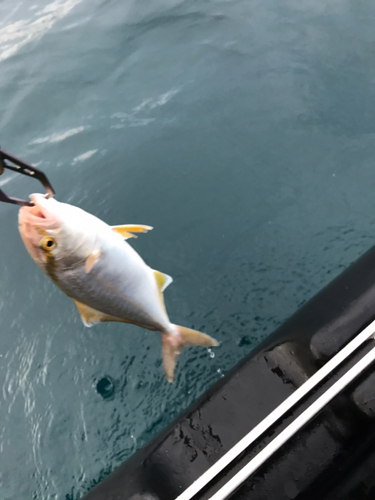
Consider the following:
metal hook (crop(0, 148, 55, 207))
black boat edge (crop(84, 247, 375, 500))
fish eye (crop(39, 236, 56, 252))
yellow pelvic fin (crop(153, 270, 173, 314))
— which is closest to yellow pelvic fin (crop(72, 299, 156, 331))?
yellow pelvic fin (crop(153, 270, 173, 314))

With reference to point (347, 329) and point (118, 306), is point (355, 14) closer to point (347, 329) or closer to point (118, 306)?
point (347, 329)

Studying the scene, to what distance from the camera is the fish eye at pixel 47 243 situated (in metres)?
1.77

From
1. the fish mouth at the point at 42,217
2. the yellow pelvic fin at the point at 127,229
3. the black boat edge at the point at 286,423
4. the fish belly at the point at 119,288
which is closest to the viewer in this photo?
the fish mouth at the point at 42,217

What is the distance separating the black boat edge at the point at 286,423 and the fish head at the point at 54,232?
1284 mm

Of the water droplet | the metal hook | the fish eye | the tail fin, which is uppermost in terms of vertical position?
the metal hook

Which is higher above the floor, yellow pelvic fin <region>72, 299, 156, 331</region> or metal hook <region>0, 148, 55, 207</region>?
metal hook <region>0, 148, 55, 207</region>

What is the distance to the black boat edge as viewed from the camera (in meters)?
2.12

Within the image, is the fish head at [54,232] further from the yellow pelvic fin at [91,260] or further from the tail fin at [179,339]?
the tail fin at [179,339]

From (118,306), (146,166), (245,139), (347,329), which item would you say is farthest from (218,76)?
(118,306)

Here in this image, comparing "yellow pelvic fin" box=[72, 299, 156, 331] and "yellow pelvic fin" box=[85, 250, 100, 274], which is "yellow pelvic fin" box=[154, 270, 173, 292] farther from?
"yellow pelvic fin" box=[85, 250, 100, 274]

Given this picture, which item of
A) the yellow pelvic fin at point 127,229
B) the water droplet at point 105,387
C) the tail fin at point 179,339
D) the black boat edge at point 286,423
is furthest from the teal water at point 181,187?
the yellow pelvic fin at point 127,229

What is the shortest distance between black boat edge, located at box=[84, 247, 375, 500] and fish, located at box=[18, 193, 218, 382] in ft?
2.06

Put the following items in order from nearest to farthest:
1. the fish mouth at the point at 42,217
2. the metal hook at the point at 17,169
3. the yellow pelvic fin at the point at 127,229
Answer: the metal hook at the point at 17,169
the fish mouth at the point at 42,217
the yellow pelvic fin at the point at 127,229

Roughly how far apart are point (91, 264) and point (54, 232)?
214 millimetres
